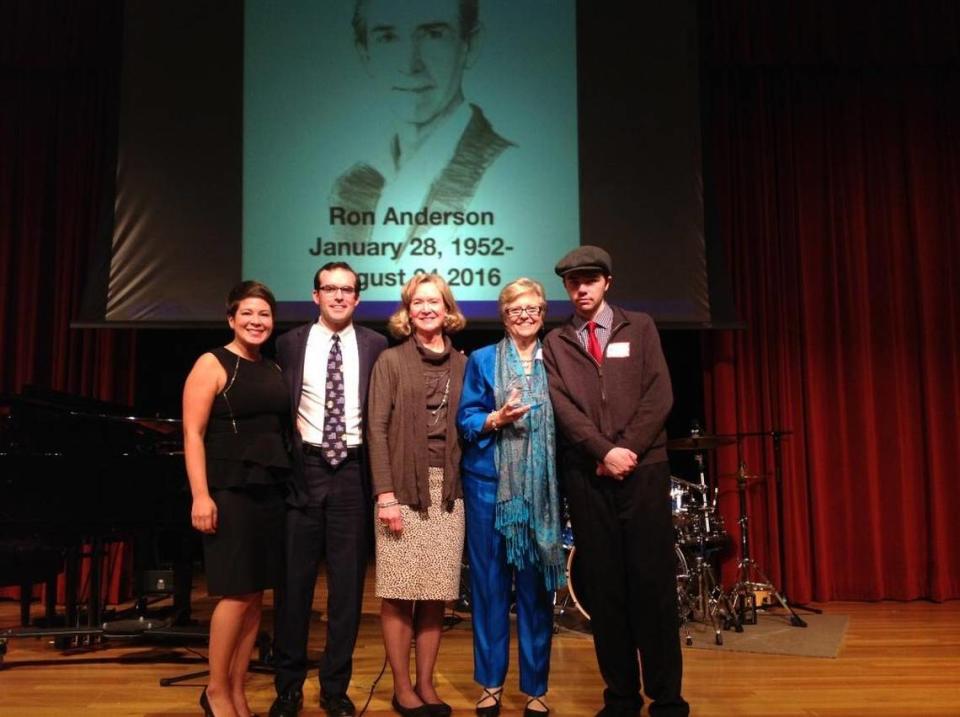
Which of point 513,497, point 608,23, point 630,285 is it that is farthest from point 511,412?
point 608,23

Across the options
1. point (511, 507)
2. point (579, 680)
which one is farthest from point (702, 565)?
point (511, 507)

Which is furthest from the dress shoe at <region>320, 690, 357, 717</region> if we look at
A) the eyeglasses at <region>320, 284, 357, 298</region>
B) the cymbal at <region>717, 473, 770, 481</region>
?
the cymbal at <region>717, 473, 770, 481</region>

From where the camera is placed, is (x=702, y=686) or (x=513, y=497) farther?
(x=702, y=686)

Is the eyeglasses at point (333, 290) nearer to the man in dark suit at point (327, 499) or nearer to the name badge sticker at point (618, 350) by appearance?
the man in dark suit at point (327, 499)

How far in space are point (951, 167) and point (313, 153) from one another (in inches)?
160

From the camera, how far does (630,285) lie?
4.46 m

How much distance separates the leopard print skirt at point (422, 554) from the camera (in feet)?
8.62

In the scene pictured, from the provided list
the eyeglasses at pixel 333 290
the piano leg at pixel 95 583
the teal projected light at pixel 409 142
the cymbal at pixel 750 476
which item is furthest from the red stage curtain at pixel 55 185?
the cymbal at pixel 750 476

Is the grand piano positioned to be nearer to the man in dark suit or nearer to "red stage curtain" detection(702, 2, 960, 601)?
the man in dark suit

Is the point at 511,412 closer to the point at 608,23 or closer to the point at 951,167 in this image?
the point at 608,23

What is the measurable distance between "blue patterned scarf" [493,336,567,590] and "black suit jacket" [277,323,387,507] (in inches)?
18.5

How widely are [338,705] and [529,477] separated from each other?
1.01 metres

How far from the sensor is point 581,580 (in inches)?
163

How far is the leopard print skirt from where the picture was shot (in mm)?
2627
